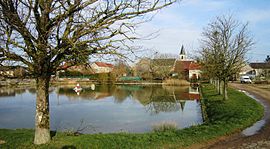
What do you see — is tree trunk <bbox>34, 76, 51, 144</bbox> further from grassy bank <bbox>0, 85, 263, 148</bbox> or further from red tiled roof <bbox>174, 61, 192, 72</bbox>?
red tiled roof <bbox>174, 61, 192, 72</bbox>

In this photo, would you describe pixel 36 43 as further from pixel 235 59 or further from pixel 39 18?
pixel 235 59

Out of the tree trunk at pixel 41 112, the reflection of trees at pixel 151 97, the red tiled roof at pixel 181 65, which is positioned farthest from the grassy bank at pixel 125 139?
the red tiled roof at pixel 181 65

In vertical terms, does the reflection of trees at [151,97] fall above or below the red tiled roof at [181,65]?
below

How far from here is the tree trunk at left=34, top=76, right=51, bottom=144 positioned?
8.80 metres

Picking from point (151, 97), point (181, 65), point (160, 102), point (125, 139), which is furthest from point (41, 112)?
point (181, 65)

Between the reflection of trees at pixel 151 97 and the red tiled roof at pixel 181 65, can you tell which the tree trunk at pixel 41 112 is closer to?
the reflection of trees at pixel 151 97

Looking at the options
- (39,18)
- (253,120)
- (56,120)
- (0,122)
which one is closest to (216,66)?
(253,120)

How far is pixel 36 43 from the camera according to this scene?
322 inches

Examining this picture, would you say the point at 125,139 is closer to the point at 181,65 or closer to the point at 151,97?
the point at 151,97

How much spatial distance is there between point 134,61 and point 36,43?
2949 mm

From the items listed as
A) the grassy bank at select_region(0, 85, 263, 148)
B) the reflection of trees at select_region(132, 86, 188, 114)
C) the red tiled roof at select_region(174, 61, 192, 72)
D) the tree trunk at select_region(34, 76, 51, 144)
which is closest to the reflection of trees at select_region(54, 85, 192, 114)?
the reflection of trees at select_region(132, 86, 188, 114)

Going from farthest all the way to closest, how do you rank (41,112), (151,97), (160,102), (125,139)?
(151,97) < (160,102) < (125,139) < (41,112)

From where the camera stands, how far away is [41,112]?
8.79 meters

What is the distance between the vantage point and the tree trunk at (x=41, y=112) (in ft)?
28.9
